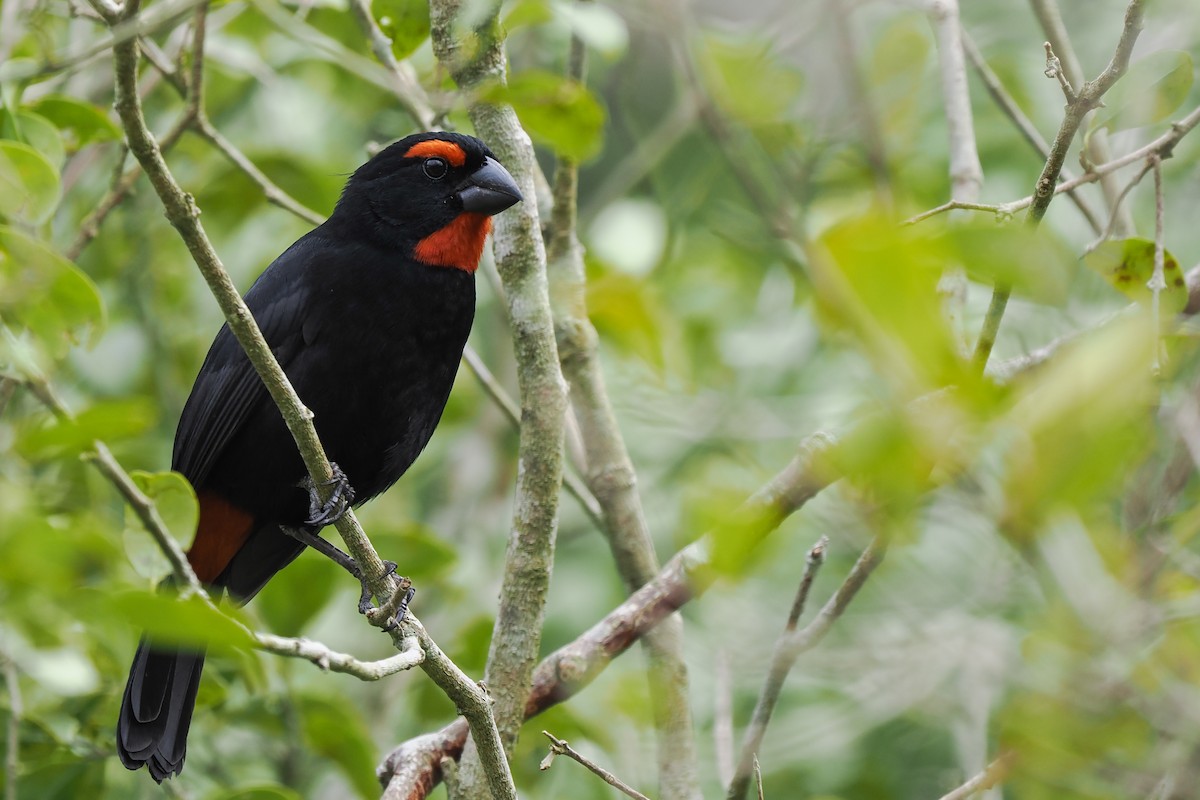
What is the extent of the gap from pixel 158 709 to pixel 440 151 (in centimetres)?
161

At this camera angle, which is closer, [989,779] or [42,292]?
[989,779]

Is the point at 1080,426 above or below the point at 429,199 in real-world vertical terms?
below

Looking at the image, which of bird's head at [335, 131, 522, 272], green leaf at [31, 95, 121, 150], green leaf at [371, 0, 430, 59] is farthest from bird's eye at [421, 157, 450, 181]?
green leaf at [31, 95, 121, 150]

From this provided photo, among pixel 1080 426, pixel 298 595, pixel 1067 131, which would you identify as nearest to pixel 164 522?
pixel 298 595

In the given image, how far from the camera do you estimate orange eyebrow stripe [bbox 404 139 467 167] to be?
11.6ft

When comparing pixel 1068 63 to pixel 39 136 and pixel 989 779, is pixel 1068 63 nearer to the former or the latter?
pixel 989 779

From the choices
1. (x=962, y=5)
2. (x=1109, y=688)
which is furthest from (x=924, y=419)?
(x=962, y=5)

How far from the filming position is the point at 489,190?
10.7ft

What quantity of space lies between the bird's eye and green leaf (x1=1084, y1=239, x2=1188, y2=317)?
1798 millimetres

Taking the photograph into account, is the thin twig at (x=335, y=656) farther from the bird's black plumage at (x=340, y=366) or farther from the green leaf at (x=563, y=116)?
the bird's black plumage at (x=340, y=366)

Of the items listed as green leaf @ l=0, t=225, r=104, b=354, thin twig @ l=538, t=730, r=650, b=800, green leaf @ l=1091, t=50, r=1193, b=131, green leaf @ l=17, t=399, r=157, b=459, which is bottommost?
thin twig @ l=538, t=730, r=650, b=800

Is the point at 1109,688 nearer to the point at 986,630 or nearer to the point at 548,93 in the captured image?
the point at 986,630

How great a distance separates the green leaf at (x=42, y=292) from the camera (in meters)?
2.20

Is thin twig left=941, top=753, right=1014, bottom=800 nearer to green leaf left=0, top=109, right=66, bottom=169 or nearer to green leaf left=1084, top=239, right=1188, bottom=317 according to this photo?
green leaf left=1084, top=239, right=1188, bottom=317
